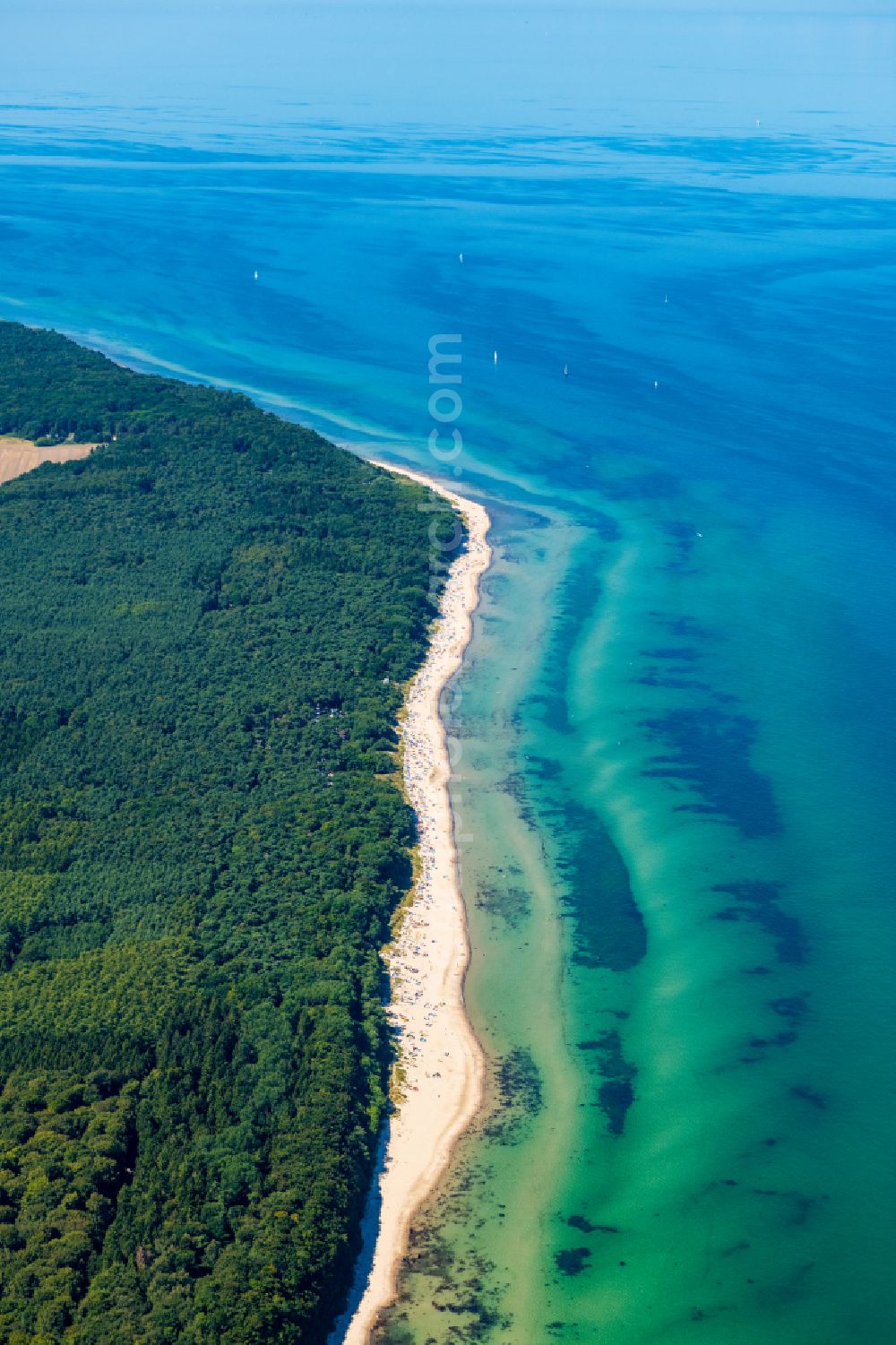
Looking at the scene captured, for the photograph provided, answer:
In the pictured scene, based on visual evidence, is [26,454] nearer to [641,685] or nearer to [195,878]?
[641,685]

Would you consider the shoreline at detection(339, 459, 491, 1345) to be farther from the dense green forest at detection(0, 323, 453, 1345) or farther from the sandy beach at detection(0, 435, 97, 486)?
the sandy beach at detection(0, 435, 97, 486)

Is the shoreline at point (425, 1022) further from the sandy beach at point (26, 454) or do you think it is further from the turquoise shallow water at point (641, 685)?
the sandy beach at point (26, 454)

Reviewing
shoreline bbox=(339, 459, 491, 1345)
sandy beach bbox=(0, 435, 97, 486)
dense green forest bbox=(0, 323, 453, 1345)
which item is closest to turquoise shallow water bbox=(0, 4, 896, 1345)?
shoreline bbox=(339, 459, 491, 1345)

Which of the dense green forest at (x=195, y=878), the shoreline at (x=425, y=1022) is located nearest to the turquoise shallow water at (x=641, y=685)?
the shoreline at (x=425, y=1022)

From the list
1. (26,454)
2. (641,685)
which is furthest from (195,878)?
(26,454)

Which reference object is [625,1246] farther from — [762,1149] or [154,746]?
[154,746]

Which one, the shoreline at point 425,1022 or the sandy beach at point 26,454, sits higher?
the sandy beach at point 26,454

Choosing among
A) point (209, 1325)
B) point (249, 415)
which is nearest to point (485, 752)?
point (209, 1325)
